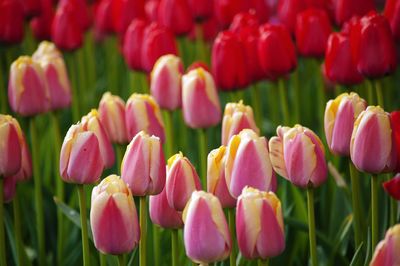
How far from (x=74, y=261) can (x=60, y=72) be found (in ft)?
1.46

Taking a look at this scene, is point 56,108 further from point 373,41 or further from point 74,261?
point 373,41

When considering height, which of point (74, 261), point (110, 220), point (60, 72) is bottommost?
point (74, 261)

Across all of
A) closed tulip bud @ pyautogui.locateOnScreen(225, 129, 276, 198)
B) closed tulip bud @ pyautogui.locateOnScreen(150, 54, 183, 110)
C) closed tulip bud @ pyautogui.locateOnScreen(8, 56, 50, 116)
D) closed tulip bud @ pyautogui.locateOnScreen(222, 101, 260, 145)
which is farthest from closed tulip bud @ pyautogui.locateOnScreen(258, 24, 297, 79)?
closed tulip bud @ pyautogui.locateOnScreen(225, 129, 276, 198)

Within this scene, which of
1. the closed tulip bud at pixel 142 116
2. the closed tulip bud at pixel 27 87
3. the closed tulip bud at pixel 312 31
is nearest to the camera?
the closed tulip bud at pixel 142 116

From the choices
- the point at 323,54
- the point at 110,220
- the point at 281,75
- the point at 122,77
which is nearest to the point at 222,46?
the point at 281,75

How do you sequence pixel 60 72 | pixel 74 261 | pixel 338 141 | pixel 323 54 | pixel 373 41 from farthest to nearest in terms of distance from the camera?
pixel 323 54 → pixel 60 72 → pixel 74 261 → pixel 373 41 → pixel 338 141

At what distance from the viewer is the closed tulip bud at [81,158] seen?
4.25 ft

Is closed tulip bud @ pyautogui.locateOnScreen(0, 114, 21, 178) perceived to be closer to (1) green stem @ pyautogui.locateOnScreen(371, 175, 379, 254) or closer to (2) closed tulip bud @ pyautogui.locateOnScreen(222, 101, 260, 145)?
(2) closed tulip bud @ pyautogui.locateOnScreen(222, 101, 260, 145)

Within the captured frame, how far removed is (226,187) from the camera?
4.09 feet

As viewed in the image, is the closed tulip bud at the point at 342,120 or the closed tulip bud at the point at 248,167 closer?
the closed tulip bud at the point at 248,167

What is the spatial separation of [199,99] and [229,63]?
0.78ft

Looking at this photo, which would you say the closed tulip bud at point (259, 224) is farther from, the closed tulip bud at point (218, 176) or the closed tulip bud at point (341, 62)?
the closed tulip bud at point (341, 62)

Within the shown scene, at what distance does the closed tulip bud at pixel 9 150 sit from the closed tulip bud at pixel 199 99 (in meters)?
0.38

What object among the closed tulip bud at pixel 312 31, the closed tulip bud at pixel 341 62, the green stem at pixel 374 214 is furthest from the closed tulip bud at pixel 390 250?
the closed tulip bud at pixel 312 31
